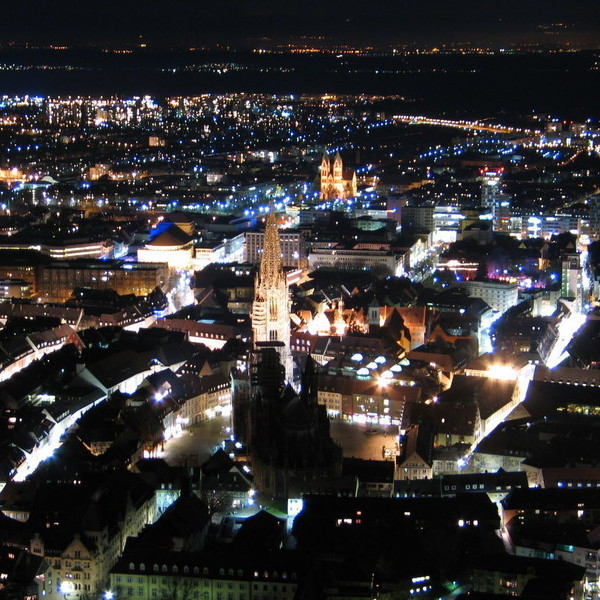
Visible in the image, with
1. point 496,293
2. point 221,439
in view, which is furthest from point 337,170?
point 221,439

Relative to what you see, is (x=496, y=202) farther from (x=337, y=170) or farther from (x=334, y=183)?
(x=334, y=183)

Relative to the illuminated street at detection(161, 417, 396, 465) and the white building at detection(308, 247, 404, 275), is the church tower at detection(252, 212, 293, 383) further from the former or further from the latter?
the white building at detection(308, 247, 404, 275)

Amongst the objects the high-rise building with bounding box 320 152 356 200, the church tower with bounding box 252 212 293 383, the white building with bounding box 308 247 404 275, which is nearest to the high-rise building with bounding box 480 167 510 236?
the high-rise building with bounding box 320 152 356 200

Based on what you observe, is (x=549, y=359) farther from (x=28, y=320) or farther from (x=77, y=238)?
(x=77, y=238)

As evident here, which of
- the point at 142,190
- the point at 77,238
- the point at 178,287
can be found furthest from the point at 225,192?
the point at 178,287

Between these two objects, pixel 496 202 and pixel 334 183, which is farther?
pixel 334 183

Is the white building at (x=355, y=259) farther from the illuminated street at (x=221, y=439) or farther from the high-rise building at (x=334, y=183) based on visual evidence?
the illuminated street at (x=221, y=439)

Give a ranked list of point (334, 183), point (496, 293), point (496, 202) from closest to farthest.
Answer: point (496, 293) < point (496, 202) < point (334, 183)

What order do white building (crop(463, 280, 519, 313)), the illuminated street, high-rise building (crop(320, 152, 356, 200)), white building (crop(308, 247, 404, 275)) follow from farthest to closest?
high-rise building (crop(320, 152, 356, 200)), white building (crop(308, 247, 404, 275)), white building (crop(463, 280, 519, 313)), the illuminated street

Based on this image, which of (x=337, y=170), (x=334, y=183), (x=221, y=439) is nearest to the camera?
(x=221, y=439)

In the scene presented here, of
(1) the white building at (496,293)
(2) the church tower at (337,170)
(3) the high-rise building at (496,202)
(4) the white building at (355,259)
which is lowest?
(1) the white building at (496,293)

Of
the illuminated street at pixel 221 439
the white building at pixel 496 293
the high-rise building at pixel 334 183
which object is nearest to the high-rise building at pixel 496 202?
the high-rise building at pixel 334 183
